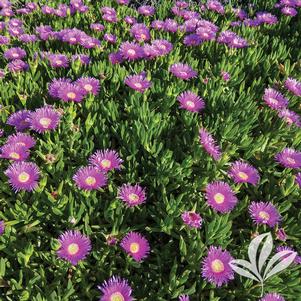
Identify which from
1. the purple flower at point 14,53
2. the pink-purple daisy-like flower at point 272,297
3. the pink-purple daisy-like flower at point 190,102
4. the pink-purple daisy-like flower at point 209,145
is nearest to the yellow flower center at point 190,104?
the pink-purple daisy-like flower at point 190,102

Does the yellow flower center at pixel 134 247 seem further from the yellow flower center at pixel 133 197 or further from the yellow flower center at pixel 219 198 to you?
the yellow flower center at pixel 219 198

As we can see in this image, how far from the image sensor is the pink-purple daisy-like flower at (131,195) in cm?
154

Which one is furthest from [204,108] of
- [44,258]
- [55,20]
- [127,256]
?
[55,20]

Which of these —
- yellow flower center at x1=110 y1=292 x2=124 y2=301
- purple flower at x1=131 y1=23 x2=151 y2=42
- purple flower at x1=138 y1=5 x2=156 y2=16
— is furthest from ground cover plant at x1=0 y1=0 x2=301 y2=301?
purple flower at x1=138 y1=5 x2=156 y2=16

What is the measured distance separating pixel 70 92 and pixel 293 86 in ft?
3.85

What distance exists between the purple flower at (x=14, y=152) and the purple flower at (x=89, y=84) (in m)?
0.50

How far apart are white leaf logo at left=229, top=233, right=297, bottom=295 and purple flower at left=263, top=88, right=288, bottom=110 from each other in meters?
0.76

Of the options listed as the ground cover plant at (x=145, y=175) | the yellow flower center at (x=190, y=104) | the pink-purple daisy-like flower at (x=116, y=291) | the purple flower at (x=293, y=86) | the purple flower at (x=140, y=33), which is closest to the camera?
the pink-purple daisy-like flower at (x=116, y=291)

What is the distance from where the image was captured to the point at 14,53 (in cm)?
240

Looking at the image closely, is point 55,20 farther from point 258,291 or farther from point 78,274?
point 258,291

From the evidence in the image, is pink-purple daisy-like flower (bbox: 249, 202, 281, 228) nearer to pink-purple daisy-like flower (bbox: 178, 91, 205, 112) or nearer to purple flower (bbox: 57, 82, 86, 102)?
pink-purple daisy-like flower (bbox: 178, 91, 205, 112)

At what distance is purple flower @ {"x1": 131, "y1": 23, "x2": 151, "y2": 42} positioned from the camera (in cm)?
257

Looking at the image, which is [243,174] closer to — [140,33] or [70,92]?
[70,92]

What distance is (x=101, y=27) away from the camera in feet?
8.90
